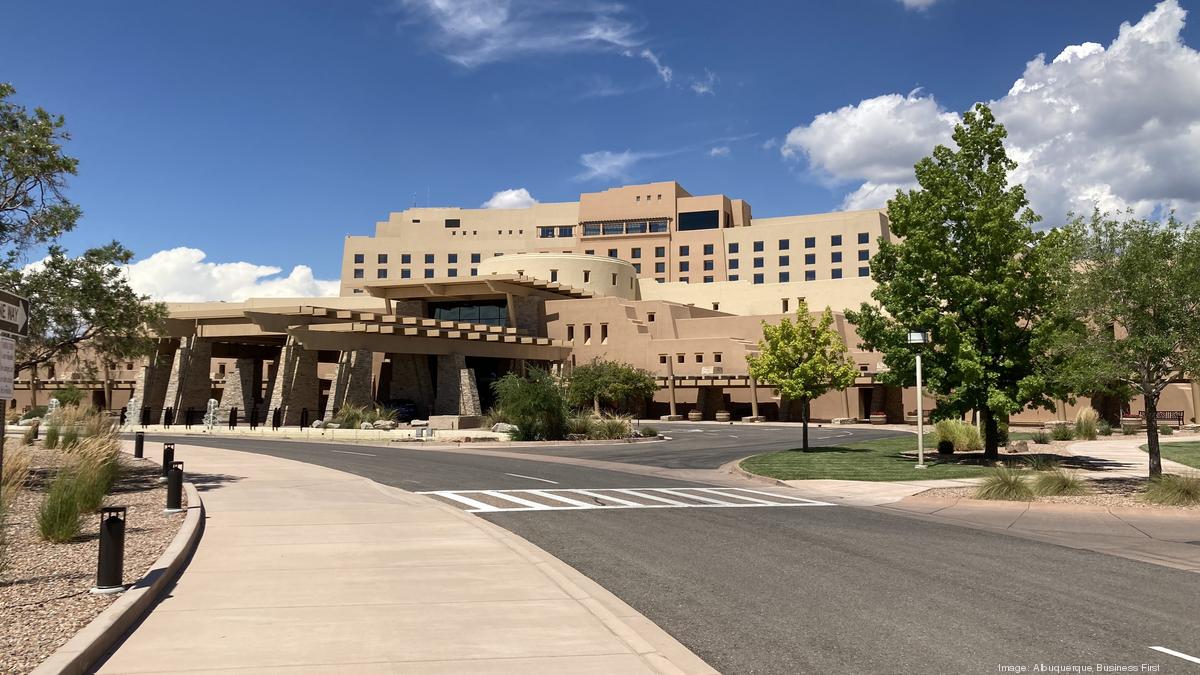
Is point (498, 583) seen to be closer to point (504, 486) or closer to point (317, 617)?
point (317, 617)

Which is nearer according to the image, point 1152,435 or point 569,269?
point 1152,435

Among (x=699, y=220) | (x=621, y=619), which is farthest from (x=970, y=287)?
(x=699, y=220)

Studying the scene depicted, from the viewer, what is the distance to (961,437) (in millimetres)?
29453

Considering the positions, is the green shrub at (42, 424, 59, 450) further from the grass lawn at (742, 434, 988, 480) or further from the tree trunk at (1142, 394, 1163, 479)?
the tree trunk at (1142, 394, 1163, 479)

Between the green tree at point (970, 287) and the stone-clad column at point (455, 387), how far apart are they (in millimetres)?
33189

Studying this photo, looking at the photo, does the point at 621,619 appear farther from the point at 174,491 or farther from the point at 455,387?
the point at 455,387

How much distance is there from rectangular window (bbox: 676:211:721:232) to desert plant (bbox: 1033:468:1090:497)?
Result: 303 feet

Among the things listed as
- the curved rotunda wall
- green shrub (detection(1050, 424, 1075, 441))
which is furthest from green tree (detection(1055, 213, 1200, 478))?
the curved rotunda wall

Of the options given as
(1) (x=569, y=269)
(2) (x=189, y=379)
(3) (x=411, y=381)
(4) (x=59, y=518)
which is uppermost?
(1) (x=569, y=269)

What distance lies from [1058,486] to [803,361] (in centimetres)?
1438

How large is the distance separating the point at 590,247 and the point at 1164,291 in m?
93.6

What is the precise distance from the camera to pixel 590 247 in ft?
357

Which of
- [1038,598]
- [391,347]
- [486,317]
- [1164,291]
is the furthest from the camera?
[486,317]

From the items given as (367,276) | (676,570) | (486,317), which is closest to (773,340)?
(676,570)
